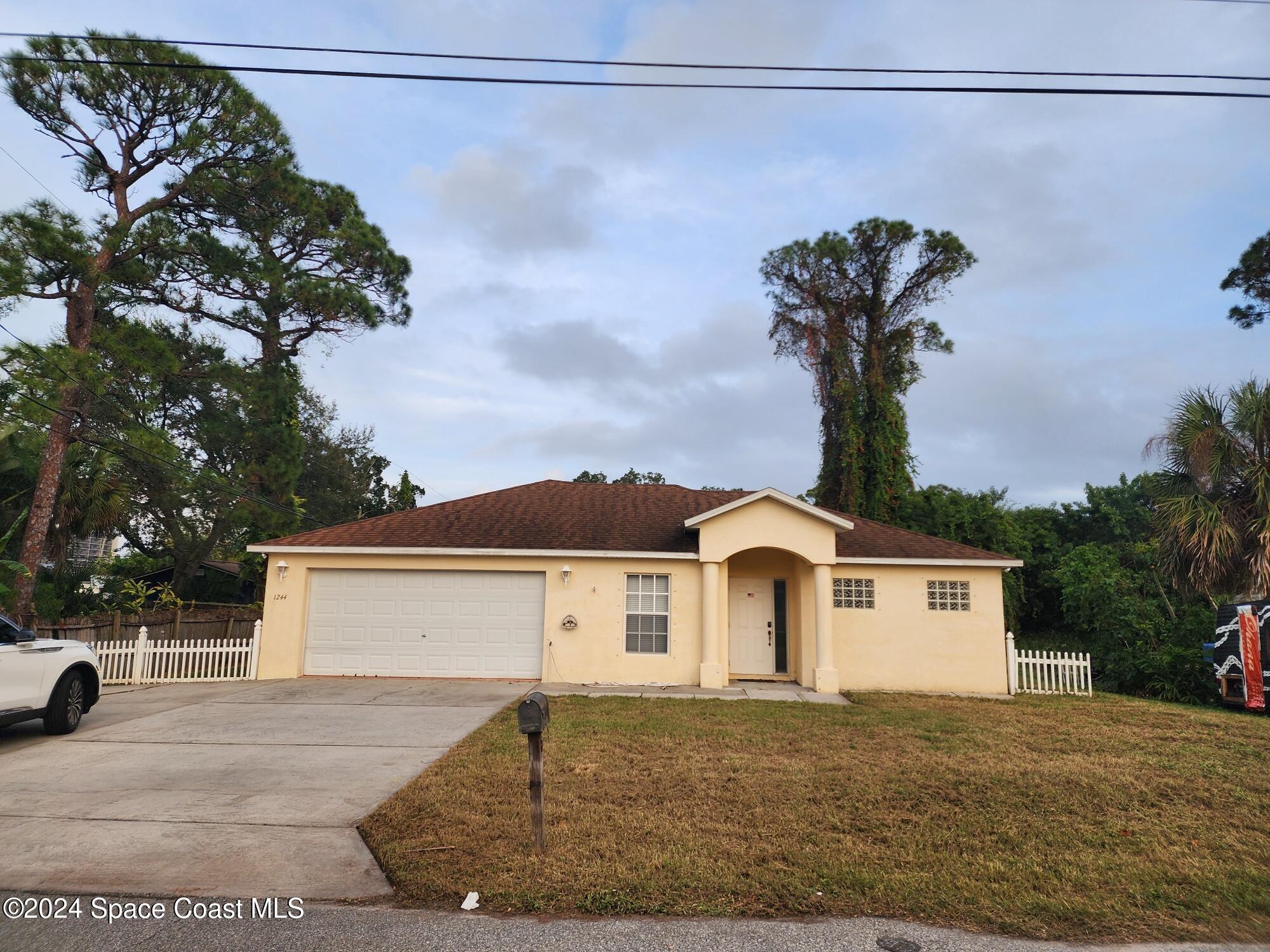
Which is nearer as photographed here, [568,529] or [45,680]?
[45,680]

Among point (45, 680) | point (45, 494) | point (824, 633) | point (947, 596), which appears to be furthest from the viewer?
point (45, 494)

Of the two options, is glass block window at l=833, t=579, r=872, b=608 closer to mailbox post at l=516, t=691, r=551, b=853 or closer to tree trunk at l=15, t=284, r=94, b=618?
mailbox post at l=516, t=691, r=551, b=853

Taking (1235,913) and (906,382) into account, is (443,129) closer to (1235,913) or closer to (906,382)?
(1235,913)

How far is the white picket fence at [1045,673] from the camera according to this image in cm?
1459

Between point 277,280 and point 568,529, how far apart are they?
1592 centimetres

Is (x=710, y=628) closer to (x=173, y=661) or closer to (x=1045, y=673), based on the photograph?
(x=1045, y=673)

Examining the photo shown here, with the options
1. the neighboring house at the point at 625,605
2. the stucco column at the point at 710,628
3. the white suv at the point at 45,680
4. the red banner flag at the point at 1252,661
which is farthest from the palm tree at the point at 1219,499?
the white suv at the point at 45,680

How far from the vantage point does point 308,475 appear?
3562cm

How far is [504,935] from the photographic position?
4.04 metres

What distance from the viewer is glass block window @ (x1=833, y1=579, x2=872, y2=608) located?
48.7 ft

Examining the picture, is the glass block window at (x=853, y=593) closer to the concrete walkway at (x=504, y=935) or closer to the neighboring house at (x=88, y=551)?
the concrete walkway at (x=504, y=935)

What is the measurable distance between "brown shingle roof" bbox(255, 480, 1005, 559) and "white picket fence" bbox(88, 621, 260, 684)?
85.4 inches

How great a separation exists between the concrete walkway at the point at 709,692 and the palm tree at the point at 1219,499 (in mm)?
7061

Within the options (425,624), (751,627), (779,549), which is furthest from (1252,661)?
(425,624)
